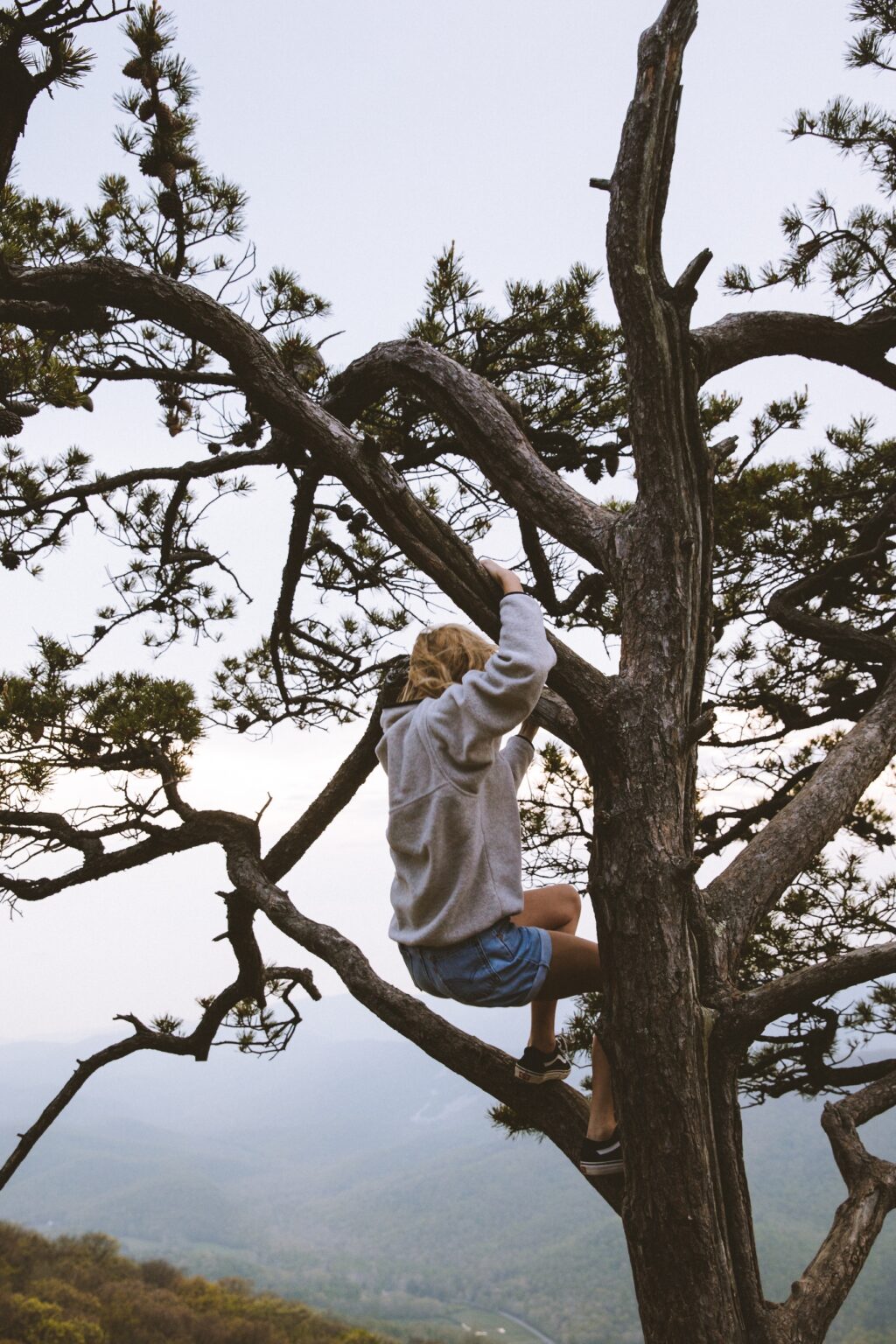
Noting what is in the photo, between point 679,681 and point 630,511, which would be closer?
point 679,681

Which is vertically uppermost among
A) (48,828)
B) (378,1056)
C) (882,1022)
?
(378,1056)

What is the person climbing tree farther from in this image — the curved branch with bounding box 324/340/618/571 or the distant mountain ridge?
the distant mountain ridge

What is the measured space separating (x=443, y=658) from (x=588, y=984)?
63cm

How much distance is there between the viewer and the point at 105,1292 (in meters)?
6.85

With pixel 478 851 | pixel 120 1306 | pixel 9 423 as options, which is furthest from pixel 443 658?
pixel 120 1306

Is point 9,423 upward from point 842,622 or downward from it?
downward

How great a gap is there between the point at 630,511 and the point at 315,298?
4.53 feet

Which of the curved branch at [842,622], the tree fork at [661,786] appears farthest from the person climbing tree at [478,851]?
the curved branch at [842,622]

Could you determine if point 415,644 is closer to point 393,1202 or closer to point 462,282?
point 462,282

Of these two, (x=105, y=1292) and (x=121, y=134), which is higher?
(x=121, y=134)

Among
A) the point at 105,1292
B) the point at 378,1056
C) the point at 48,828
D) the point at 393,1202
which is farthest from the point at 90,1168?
the point at 48,828

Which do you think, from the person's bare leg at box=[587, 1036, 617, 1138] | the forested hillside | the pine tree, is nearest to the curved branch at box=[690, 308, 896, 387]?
the pine tree

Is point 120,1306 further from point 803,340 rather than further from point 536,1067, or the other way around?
point 803,340

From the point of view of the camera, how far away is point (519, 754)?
169 centimetres
